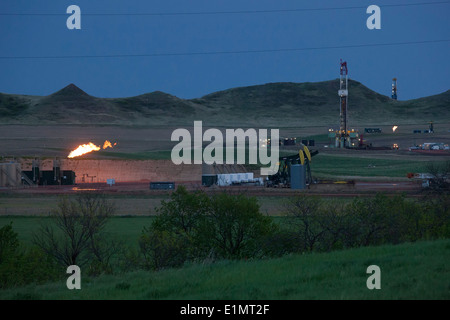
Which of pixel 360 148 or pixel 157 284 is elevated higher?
pixel 360 148

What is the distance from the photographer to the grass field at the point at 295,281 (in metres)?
10.2

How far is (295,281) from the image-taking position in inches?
456

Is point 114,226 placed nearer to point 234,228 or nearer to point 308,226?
point 234,228

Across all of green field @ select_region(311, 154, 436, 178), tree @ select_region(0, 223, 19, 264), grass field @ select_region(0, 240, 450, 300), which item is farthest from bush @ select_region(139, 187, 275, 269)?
green field @ select_region(311, 154, 436, 178)

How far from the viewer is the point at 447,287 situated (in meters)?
9.77

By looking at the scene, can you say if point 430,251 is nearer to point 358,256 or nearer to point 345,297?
point 358,256

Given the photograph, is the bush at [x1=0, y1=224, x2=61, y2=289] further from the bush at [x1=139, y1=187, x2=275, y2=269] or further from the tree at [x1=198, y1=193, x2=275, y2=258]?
the tree at [x1=198, y1=193, x2=275, y2=258]

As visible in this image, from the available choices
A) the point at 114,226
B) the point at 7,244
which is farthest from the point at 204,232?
the point at 114,226

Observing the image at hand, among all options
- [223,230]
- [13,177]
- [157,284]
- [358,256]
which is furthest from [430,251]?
[13,177]

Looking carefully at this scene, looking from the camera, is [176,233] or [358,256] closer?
[358,256]

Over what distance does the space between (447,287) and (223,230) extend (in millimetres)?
11719

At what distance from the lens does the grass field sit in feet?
33.6
